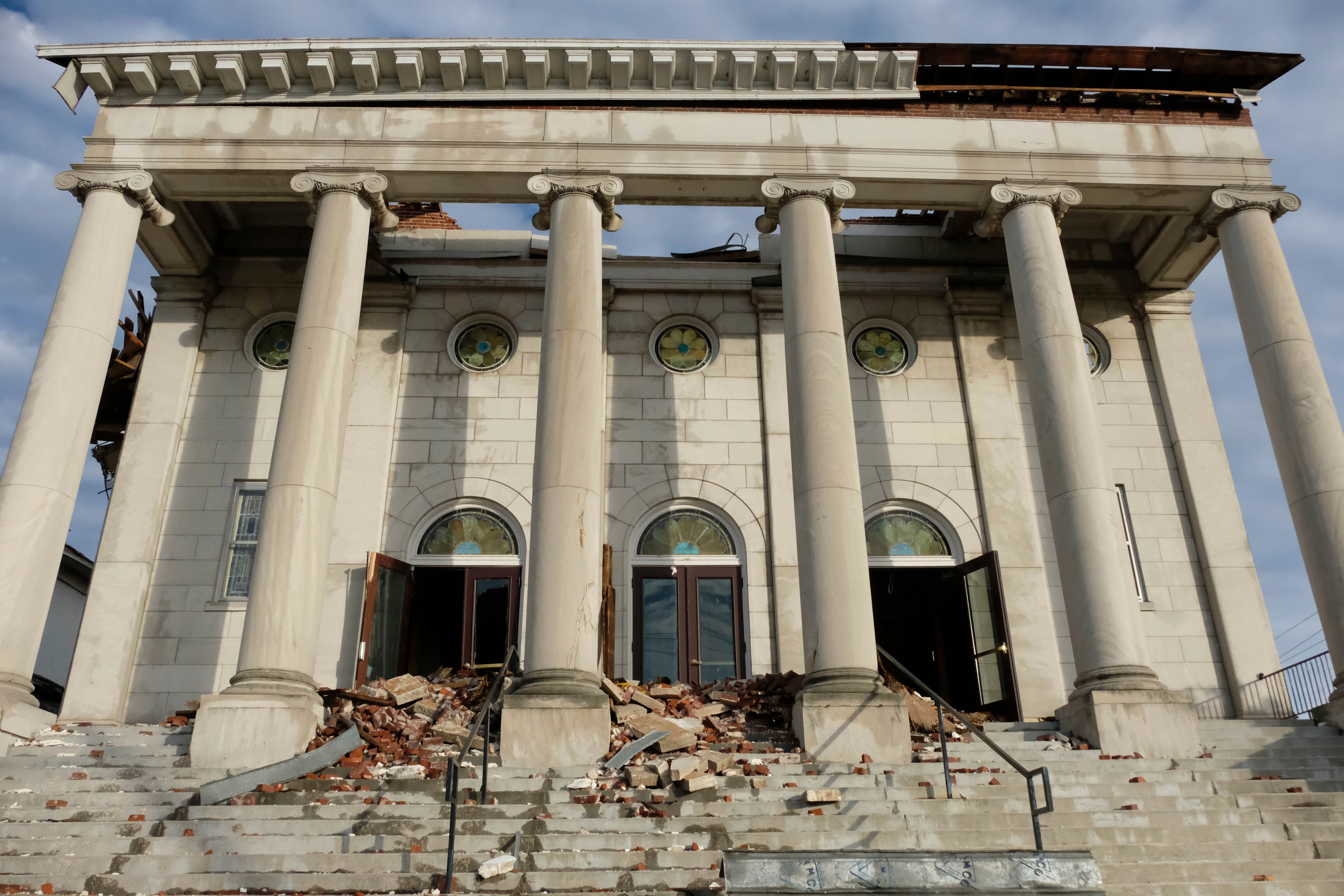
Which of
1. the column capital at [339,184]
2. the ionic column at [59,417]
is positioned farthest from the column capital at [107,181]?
the column capital at [339,184]

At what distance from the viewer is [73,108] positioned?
56.0 ft

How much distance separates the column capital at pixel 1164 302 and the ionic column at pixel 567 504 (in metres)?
10.3

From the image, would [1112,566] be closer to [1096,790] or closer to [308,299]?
[1096,790]

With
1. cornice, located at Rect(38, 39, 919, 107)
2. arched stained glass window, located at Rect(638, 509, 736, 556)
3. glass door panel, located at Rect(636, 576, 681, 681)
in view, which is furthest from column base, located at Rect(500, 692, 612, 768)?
cornice, located at Rect(38, 39, 919, 107)

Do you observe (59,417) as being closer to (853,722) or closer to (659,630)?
(659,630)

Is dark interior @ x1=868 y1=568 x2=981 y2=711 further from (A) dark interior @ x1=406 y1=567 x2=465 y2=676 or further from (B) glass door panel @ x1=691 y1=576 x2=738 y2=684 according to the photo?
(A) dark interior @ x1=406 y1=567 x2=465 y2=676

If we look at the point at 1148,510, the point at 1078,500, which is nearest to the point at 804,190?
the point at 1078,500

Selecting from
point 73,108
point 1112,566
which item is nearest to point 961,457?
point 1112,566

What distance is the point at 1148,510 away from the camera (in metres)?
18.6

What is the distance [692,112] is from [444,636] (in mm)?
10352

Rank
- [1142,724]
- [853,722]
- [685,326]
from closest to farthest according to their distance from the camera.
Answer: [853,722]
[1142,724]
[685,326]

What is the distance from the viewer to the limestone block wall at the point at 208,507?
1684cm

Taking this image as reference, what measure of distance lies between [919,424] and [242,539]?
11952 millimetres

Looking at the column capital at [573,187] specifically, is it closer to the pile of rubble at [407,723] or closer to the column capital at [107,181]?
the column capital at [107,181]
